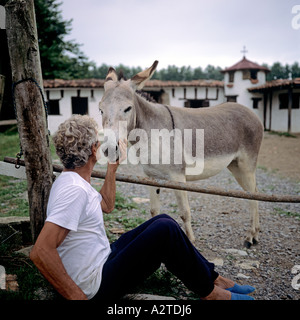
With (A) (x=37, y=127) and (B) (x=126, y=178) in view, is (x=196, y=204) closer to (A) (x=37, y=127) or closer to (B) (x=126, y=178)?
(B) (x=126, y=178)

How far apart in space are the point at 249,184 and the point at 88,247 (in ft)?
9.89

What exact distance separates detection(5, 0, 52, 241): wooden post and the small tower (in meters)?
20.2

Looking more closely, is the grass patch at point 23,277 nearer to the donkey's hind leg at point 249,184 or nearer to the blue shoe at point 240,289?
the blue shoe at point 240,289

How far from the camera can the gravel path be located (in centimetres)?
286

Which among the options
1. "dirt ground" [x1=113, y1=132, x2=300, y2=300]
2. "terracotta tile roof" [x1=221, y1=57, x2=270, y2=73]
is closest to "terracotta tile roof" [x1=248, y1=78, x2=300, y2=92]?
"terracotta tile roof" [x1=221, y1=57, x2=270, y2=73]

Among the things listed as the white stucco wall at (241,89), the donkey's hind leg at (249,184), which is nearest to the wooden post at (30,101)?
the donkey's hind leg at (249,184)

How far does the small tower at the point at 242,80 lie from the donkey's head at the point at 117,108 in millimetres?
19007

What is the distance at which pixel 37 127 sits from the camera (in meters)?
2.18

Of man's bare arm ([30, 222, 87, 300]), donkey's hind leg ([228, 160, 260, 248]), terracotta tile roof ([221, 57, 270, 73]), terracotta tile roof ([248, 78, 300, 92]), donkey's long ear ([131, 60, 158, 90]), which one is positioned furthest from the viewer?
terracotta tile roof ([221, 57, 270, 73])

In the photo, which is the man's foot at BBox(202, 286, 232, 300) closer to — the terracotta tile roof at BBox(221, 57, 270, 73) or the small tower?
the small tower

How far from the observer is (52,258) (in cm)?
144

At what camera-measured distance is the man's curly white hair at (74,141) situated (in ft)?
5.49
